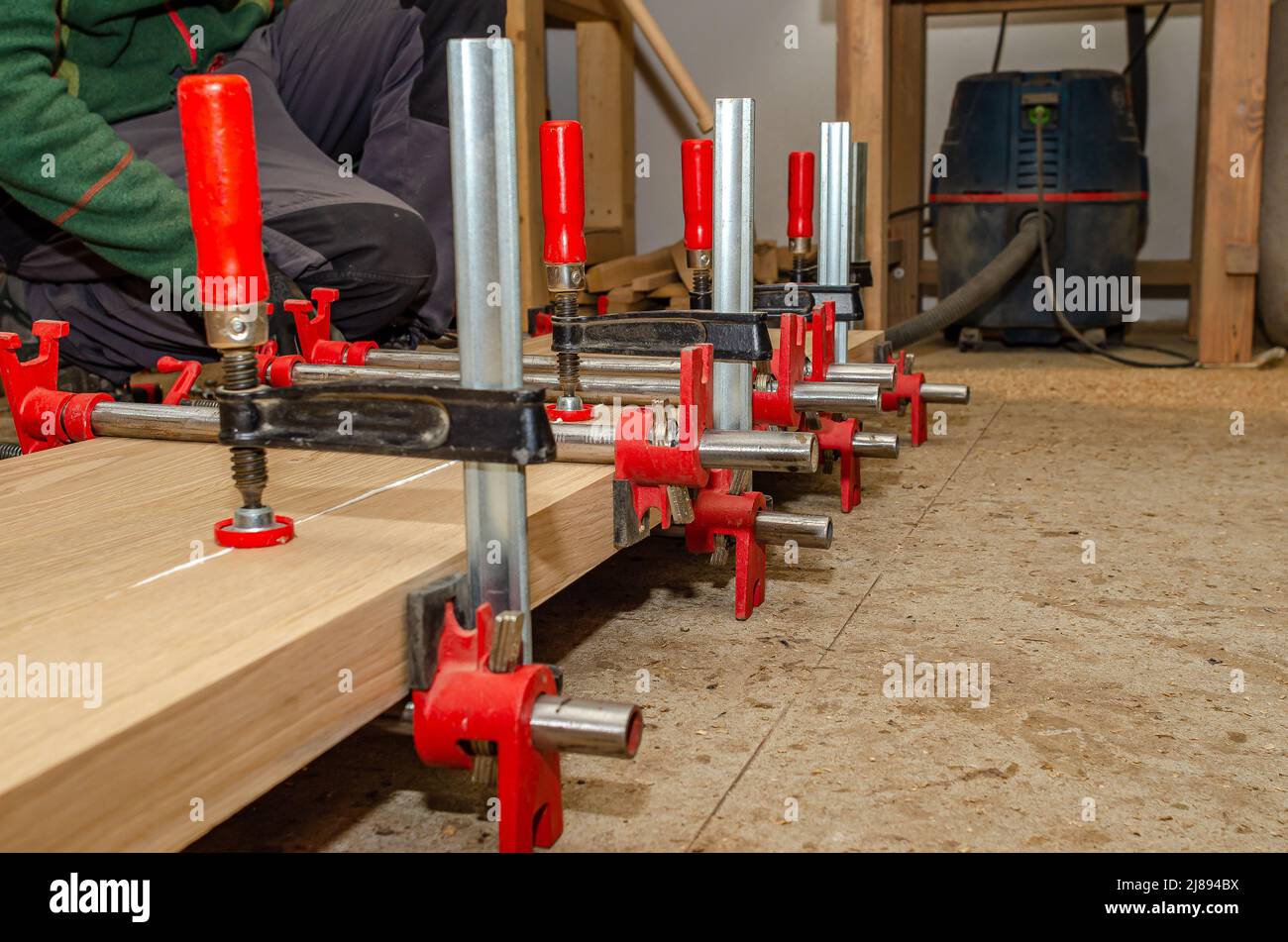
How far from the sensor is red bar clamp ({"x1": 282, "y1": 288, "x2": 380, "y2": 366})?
1698mm

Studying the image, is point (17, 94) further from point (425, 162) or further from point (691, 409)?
point (691, 409)

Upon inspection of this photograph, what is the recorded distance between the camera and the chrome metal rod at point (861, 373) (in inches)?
62.1

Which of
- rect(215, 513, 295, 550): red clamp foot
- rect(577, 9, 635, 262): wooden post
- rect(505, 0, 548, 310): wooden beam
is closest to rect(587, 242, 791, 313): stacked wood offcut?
rect(505, 0, 548, 310): wooden beam

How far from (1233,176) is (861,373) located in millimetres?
1617

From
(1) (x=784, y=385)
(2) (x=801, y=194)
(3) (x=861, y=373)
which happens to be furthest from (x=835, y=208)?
(1) (x=784, y=385)

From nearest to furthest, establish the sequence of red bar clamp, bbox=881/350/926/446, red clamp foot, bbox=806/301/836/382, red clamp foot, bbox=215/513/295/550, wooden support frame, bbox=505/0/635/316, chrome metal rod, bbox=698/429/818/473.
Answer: red clamp foot, bbox=215/513/295/550
chrome metal rod, bbox=698/429/818/473
red clamp foot, bbox=806/301/836/382
red bar clamp, bbox=881/350/926/446
wooden support frame, bbox=505/0/635/316

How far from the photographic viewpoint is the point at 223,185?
0.67 metres

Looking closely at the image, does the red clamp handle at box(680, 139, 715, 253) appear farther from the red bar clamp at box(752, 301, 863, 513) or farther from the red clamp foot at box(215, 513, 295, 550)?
the red clamp foot at box(215, 513, 295, 550)

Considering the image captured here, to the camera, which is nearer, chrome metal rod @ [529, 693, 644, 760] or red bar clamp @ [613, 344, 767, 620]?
chrome metal rod @ [529, 693, 644, 760]

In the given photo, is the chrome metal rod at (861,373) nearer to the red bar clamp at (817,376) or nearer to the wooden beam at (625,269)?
the red bar clamp at (817,376)

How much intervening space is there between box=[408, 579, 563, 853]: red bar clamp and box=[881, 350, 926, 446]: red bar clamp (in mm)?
1201

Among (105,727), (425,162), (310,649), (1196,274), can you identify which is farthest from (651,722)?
(1196,274)

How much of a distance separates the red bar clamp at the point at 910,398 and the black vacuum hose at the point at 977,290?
0.76 m

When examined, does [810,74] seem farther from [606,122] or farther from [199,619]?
[199,619]
